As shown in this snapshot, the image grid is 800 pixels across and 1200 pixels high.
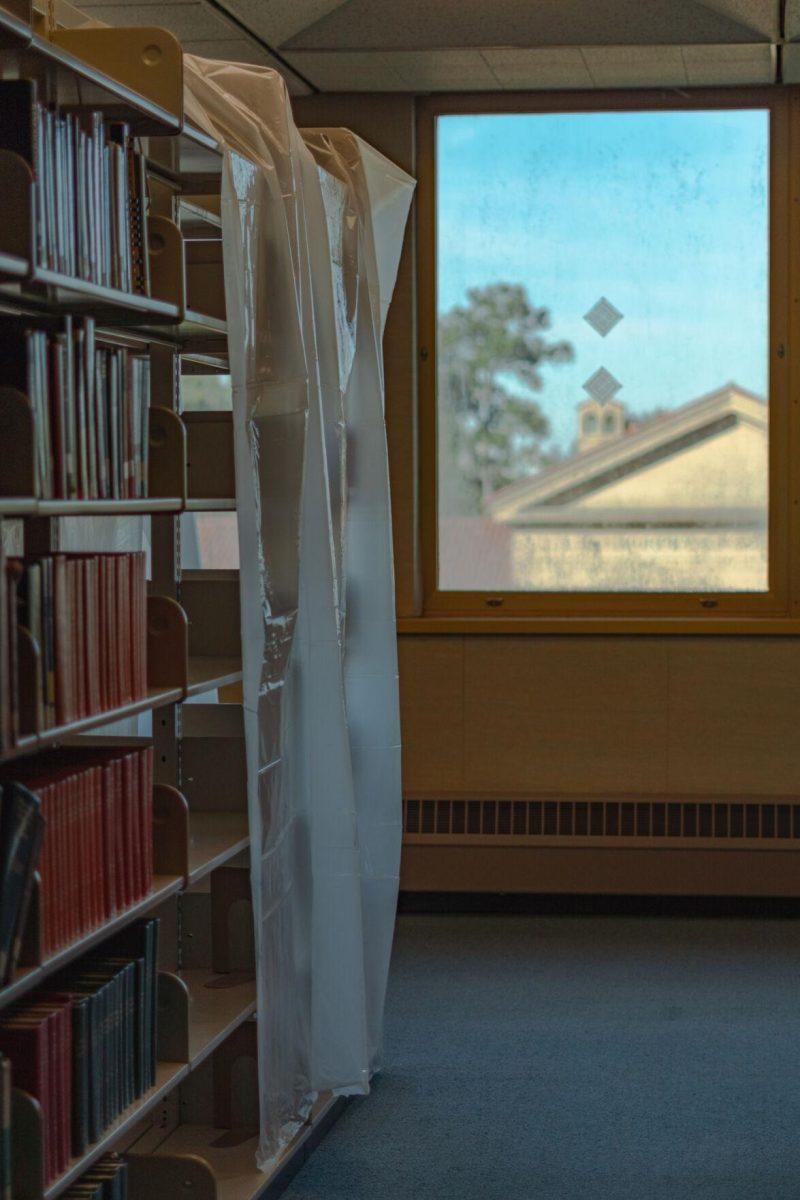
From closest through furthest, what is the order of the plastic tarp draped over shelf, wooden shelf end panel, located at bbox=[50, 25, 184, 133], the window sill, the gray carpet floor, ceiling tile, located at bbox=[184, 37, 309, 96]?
wooden shelf end panel, located at bbox=[50, 25, 184, 133], the plastic tarp draped over shelf, the gray carpet floor, ceiling tile, located at bbox=[184, 37, 309, 96], the window sill

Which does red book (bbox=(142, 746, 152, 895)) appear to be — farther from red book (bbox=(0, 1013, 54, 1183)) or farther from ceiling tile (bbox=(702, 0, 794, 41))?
ceiling tile (bbox=(702, 0, 794, 41))

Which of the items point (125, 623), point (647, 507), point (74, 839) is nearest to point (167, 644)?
point (125, 623)

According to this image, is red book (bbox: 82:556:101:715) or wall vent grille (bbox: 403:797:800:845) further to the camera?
wall vent grille (bbox: 403:797:800:845)

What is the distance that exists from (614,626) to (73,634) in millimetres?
2773

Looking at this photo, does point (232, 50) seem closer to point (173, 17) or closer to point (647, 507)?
point (173, 17)

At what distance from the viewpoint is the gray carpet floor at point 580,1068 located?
9.00ft

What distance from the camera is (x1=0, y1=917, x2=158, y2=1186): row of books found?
5.89ft

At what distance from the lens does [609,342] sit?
15.0ft

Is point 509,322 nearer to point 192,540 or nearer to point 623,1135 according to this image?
point 192,540

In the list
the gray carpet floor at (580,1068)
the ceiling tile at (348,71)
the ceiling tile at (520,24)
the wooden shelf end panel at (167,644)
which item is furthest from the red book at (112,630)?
the ceiling tile at (348,71)

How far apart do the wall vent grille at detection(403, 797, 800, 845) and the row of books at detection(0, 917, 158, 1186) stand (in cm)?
238

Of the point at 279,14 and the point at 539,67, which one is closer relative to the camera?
the point at 279,14

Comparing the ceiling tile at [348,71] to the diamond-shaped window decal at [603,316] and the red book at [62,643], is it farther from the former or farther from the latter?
the red book at [62,643]

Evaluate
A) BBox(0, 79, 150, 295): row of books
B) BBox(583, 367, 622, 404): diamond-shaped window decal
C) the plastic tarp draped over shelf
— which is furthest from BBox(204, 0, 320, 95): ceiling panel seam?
BBox(0, 79, 150, 295): row of books
